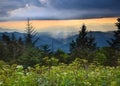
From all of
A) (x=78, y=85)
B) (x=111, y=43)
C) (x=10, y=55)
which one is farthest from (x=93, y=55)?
(x=78, y=85)

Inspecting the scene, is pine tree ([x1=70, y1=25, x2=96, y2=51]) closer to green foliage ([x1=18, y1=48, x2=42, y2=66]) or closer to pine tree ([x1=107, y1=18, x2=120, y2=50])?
pine tree ([x1=107, y1=18, x2=120, y2=50])

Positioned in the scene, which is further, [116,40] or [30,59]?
[116,40]

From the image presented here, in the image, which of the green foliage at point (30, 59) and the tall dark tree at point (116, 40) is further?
the tall dark tree at point (116, 40)

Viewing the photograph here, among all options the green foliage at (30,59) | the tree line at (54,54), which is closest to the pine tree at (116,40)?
the tree line at (54,54)

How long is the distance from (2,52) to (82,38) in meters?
50.2

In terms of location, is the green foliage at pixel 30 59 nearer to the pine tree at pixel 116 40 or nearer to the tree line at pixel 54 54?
the tree line at pixel 54 54

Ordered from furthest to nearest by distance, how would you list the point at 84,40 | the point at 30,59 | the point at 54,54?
the point at 84,40, the point at 54,54, the point at 30,59

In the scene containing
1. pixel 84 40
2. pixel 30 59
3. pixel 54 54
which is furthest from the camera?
pixel 84 40

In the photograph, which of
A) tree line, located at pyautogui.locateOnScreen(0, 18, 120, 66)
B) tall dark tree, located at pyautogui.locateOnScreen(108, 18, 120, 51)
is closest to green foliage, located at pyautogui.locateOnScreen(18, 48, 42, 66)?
tree line, located at pyautogui.locateOnScreen(0, 18, 120, 66)

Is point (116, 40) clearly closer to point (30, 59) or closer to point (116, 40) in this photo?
point (116, 40)

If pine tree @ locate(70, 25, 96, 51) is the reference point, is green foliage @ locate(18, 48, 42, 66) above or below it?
above

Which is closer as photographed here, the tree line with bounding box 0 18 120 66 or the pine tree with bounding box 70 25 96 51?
the tree line with bounding box 0 18 120 66

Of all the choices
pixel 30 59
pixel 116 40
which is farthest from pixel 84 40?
pixel 30 59

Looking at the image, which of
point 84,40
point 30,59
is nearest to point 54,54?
point 30,59
